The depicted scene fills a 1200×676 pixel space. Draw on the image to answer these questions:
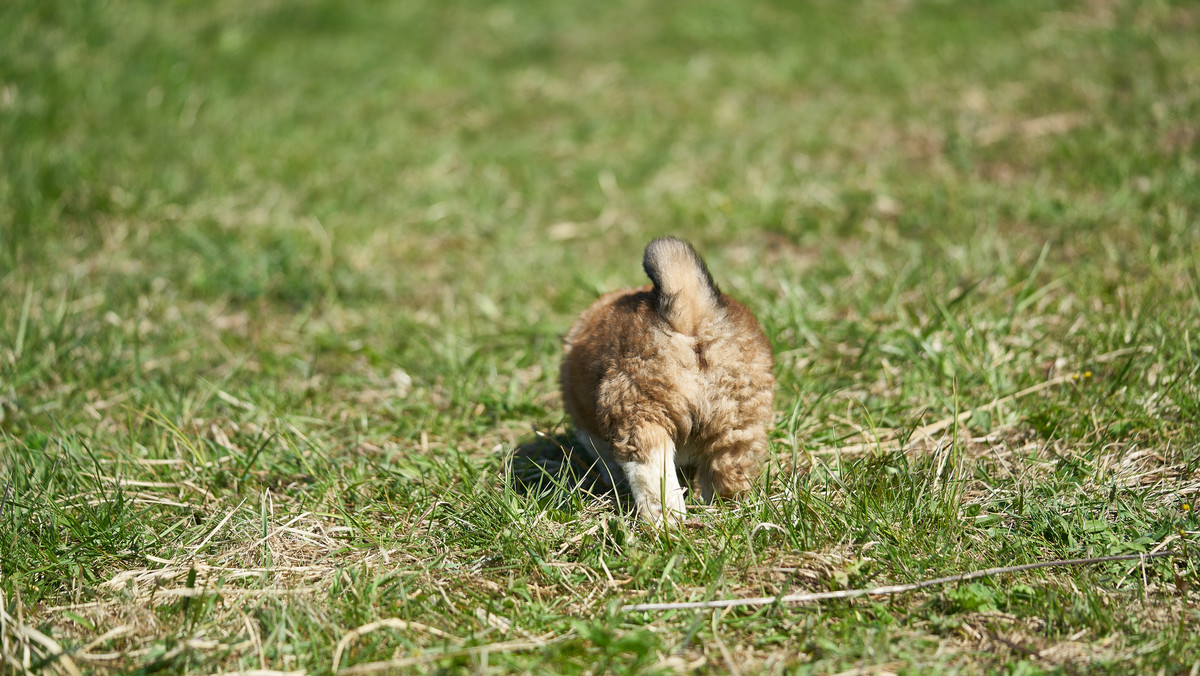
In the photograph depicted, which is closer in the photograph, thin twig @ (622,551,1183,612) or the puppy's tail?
thin twig @ (622,551,1183,612)

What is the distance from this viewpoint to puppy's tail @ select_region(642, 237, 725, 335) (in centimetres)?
272

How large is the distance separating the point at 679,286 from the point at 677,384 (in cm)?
30

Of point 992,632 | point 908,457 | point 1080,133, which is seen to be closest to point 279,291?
point 908,457

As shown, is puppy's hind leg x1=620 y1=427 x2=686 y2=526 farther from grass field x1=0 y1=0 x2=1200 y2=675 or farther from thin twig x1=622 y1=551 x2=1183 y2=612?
thin twig x1=622 y1=551 x2=1183 y2=612

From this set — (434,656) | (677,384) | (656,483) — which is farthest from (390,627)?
(677,384)

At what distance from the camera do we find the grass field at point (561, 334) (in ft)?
8.29

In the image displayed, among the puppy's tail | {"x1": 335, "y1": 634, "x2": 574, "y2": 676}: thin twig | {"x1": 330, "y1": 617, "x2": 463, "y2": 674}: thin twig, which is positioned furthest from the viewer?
the puppy's tail

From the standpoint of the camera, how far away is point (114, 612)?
2.65 meters

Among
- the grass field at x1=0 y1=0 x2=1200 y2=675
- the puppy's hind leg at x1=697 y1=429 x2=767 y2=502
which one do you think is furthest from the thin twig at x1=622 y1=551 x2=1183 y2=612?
the puppy's hind leg at x1=697 y1=429 x2=767 y2=502

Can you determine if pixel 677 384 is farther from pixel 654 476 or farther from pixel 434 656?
pixel 434 656

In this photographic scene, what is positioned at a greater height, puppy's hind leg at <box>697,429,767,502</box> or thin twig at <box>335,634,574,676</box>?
puppy's hind leg at <box>697,429,767,502</box>

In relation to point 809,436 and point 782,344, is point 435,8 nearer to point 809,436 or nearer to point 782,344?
point 782,344

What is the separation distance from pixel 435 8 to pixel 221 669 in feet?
30.7

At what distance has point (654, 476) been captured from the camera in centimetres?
278
